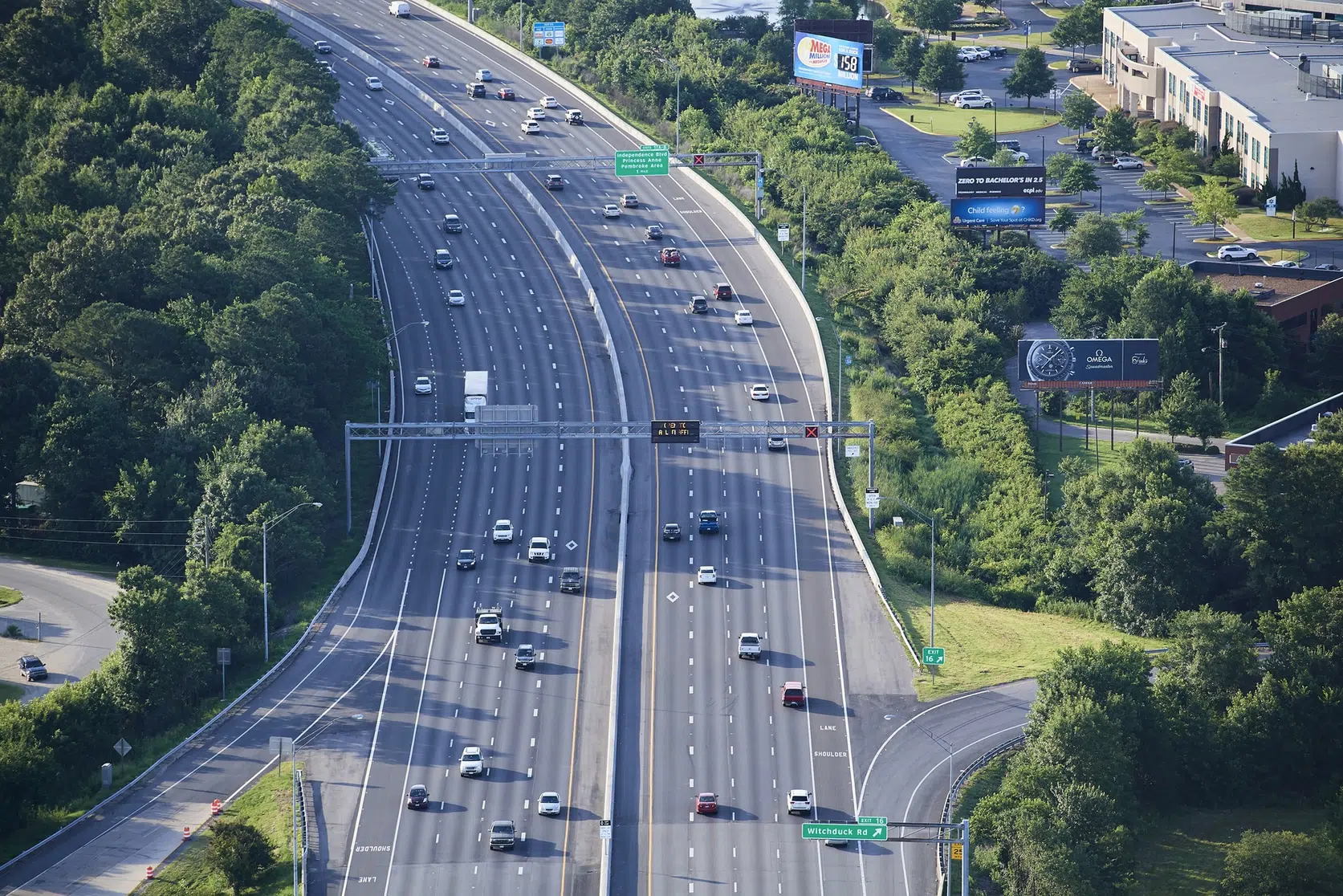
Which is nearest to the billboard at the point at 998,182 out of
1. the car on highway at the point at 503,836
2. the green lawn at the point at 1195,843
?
the green lawn at the point at 1195,843

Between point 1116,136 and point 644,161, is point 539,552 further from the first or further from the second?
point 1116,136

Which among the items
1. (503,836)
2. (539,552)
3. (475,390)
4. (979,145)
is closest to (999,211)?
(979,145)

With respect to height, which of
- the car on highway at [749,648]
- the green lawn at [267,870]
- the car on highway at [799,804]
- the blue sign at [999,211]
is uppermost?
the blue sign at [999,211]

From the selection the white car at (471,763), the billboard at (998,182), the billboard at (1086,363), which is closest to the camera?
the white car at (471,763)

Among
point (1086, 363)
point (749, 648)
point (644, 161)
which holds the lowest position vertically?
point (749, 648)

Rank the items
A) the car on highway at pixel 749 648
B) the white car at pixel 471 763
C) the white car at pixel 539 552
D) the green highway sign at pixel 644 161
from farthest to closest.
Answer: the green highway sign at pixel 644 161
the white car at pixel 539 552
the car on highway at pixel 749 648
the white car at pixel 471 763

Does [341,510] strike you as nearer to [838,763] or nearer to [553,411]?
[553,411]

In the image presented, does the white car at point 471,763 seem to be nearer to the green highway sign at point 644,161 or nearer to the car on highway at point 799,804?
the car on highway at point 799,804
